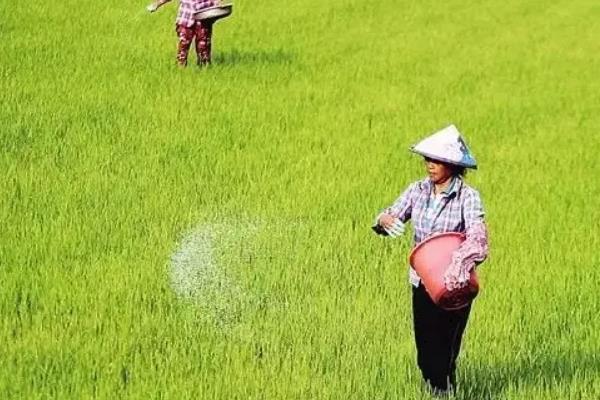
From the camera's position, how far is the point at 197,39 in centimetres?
1013

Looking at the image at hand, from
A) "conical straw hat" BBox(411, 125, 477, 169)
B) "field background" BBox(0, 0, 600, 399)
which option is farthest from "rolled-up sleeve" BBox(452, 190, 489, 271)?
"field background" BBox(0, 0, 600, 399)

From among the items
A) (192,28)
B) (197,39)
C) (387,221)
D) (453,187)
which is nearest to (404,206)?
(387,221)

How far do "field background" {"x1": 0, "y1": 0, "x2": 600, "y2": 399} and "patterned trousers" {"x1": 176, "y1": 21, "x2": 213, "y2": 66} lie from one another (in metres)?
0.14

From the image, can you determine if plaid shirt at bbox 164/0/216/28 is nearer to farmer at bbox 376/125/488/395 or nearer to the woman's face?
farmer at bbox 376/125/488/395

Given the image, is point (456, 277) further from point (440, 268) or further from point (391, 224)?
point (391, 224)

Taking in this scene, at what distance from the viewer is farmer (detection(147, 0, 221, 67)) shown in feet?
32.8

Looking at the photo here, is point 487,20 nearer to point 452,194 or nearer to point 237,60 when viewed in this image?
point 237,60

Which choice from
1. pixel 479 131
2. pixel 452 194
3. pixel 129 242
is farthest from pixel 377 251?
pixel 479 131

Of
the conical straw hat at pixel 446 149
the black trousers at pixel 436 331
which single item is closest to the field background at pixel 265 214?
the black trousers at pixel 436 331

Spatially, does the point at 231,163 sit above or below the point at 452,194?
below

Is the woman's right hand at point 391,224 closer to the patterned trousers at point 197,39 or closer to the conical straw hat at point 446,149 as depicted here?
the conical straw hat at point 446,149

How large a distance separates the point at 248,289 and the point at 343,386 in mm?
1036

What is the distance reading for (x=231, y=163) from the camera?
6988mm

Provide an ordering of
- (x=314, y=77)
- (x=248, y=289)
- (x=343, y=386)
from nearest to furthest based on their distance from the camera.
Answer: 1. (x=343, y=386)
2. (x=248, y=289)
3. (x=314, y=77)
